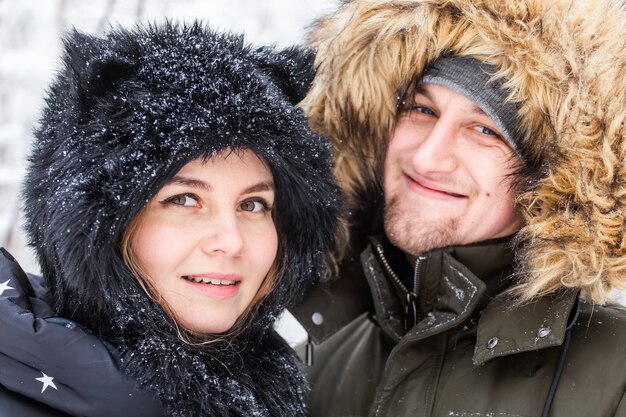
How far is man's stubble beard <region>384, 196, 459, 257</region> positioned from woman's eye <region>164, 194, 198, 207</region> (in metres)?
0.85

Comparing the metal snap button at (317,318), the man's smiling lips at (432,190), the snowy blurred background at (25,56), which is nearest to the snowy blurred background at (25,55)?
the snowy blurred background at (25,56)

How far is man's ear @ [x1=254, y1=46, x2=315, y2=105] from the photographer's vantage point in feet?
6.70

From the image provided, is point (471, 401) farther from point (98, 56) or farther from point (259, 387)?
point (98, 56)

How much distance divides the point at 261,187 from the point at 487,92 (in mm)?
845

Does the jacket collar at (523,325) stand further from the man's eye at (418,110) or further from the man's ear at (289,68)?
the man's ear at (289,68)

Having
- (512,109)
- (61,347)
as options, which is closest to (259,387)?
(61,347)

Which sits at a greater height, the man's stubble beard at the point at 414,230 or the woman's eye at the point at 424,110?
the woman's eye at the point at 424,110

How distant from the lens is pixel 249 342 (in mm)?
2135

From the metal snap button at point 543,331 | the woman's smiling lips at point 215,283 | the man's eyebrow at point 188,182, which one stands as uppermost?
the man's eyebrow at point 188,182

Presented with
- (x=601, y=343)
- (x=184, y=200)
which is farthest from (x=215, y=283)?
(x=601, y=343)

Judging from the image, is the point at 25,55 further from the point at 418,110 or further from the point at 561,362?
the point at 561,362

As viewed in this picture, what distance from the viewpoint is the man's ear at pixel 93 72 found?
1.79 meters

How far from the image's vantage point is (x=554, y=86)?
2.17m

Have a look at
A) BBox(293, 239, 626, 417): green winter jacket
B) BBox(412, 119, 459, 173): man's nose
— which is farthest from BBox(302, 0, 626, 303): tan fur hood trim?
BBox(412, 119, 459, 173): man's nose
